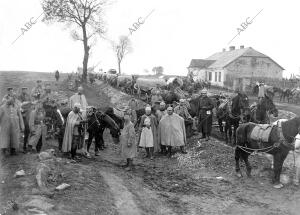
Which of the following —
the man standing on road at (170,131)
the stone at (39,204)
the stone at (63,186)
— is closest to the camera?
the stone at (39,204)

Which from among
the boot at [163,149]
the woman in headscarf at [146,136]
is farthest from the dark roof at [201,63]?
the woman in headscarf at [146,136]

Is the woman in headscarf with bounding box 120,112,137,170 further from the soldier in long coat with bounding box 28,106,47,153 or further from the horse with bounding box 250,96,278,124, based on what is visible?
the horse with bounding box 250,96,278,124

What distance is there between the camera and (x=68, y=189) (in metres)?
7.53

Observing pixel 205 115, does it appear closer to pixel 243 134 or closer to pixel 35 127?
pixel 243 134

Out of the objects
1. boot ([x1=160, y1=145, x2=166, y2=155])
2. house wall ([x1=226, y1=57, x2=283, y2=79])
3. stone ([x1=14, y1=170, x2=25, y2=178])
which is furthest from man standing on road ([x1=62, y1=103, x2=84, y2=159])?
house wall ([x1=226, y1=57, x2=283, y2=79])

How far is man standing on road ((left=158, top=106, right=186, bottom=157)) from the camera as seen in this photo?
40.3 ft

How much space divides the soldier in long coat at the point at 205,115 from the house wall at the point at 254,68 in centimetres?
3415

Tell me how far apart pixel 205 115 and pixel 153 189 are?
16.9ft

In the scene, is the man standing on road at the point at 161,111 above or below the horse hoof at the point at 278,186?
above

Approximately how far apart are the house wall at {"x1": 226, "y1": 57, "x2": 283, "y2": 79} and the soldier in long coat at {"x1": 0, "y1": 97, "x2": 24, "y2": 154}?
38875mm

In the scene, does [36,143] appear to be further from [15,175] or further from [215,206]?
[215,206]

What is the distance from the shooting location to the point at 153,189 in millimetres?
8938

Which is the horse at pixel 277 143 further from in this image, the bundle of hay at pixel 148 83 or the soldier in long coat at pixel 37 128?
the bundle of hay at pixel 148 83

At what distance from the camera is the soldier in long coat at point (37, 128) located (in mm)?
10875
